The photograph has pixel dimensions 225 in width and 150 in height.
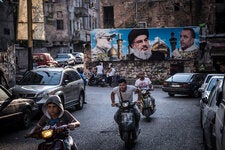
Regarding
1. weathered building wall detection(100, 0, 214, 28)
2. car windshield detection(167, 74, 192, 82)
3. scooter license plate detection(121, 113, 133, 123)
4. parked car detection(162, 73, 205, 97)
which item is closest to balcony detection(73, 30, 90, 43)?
weathered building wall detection(100, 0, 214, 28)

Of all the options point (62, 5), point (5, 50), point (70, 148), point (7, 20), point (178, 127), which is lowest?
point (178, 127)

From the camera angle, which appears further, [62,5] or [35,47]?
[62,5]

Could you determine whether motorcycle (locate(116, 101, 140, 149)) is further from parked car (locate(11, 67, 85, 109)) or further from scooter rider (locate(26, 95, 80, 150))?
parked car (locate(11, 67, 85, 109))

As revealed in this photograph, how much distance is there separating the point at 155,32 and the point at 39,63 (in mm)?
12994

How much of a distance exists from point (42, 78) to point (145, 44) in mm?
23126

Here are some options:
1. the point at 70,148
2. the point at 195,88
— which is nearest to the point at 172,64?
the point at 195,88

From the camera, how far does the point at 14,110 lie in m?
11.5

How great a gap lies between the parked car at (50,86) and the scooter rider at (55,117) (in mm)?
8110

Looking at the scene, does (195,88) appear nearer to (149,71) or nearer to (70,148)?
(149,71)

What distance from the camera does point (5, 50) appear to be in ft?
81.6

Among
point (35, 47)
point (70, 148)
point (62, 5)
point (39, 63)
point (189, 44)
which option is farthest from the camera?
point (62, 5)

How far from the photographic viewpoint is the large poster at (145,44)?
3719 centimetres

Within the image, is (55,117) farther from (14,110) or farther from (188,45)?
(188,45)

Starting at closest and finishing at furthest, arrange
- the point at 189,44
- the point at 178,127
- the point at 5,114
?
the point at 5,114, the point at 178,127, the point at 189,44
